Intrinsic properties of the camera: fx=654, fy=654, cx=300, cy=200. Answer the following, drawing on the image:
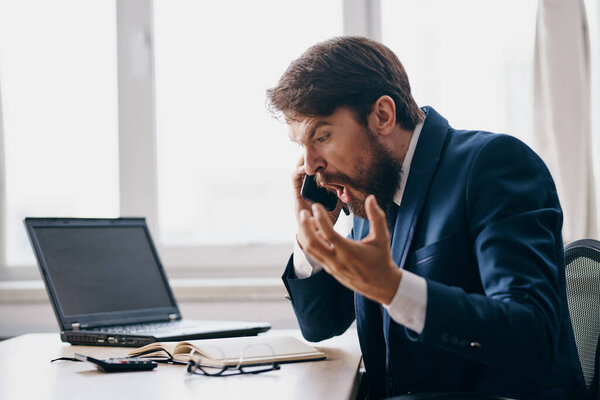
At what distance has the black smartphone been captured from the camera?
1543 mm

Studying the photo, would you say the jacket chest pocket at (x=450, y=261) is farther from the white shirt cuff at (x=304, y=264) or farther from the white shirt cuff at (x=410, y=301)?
the white shirt cuff at (x=304, y=264)

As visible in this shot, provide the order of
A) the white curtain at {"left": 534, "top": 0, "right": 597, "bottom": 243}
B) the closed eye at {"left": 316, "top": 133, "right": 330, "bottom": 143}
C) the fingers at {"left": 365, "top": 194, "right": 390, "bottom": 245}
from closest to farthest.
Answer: the fingers at {"left": 365, "top": 194, "right": 390, "bottom": 245} < the closed eye at {"left": 316, "top": 133, "right": 330, "bottom": 143} < the white curtain at {"left": 534, "top": 0, "right": 597, "bottom": 243}

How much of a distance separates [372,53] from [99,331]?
0.90 metres

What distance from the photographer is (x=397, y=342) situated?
1.23 meters

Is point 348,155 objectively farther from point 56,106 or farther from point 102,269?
point 56,106

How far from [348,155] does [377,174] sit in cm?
7

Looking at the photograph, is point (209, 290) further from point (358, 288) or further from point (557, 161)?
point (358, 288)

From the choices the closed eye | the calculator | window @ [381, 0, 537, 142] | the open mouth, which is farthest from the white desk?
window @ [381, 0, 537, 142]

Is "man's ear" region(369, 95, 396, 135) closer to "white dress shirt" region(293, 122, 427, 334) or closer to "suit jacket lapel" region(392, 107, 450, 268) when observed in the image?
"suit jacket lapel" region(392, 107, 450, 268)

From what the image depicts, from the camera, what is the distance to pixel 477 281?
120 cm

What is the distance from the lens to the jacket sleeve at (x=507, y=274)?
3.11ft

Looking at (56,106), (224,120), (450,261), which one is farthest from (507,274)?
(56,106)

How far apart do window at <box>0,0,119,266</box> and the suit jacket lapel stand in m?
1.70

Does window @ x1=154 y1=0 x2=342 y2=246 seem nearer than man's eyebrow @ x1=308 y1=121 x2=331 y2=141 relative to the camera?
No
